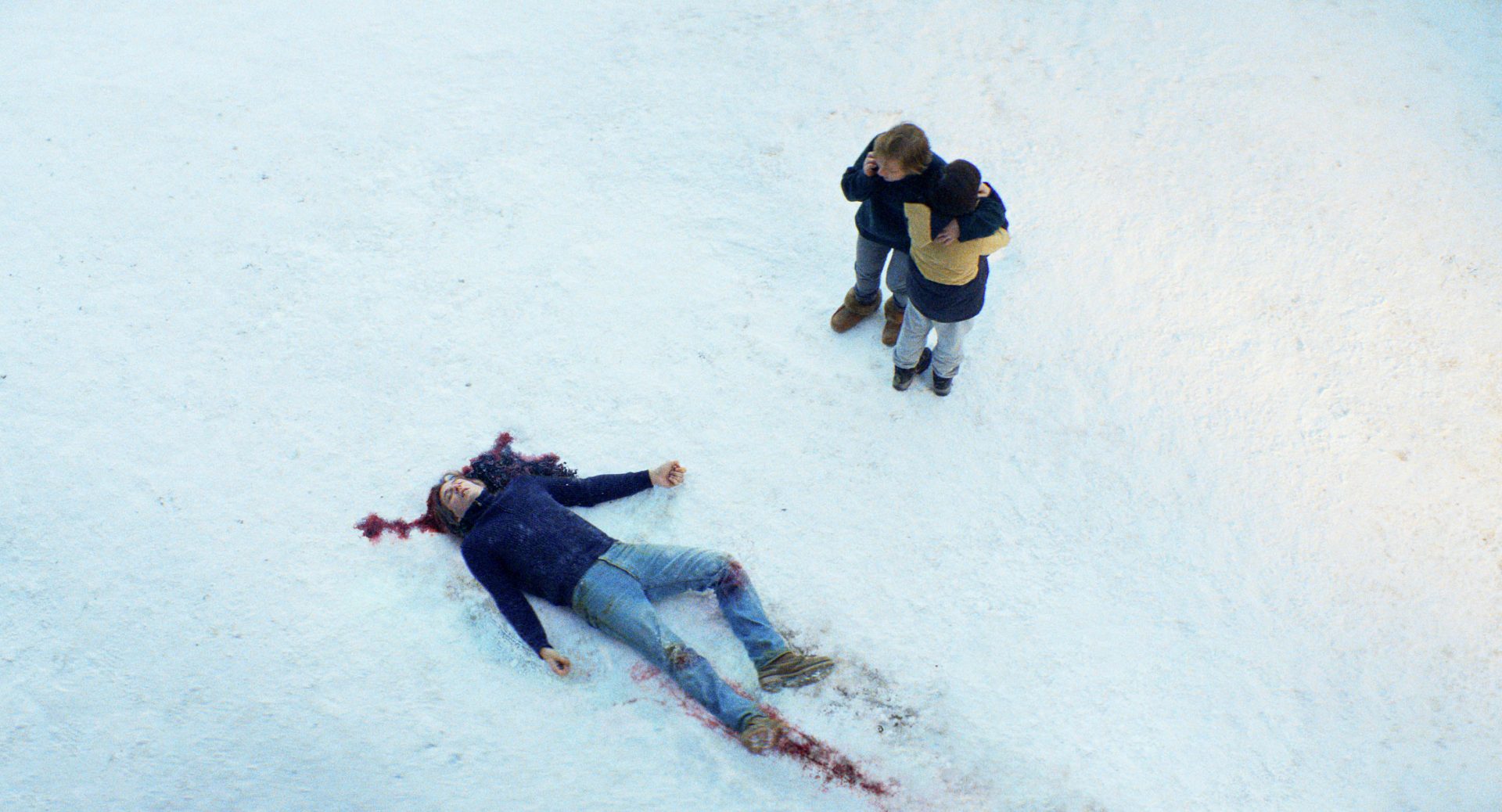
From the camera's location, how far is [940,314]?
3945 millimetres

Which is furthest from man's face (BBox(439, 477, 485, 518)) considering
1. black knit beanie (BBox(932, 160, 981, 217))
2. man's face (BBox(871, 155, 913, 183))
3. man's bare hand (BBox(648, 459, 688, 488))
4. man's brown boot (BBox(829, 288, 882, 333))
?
black knit beanie (BBox(932, 160, 981, 217))

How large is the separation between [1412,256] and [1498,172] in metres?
0.96

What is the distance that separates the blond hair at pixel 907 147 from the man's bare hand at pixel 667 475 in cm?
176

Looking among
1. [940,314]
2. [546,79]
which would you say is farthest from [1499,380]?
[546,79]

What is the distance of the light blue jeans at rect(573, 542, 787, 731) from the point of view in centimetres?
370

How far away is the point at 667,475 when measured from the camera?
4215mm

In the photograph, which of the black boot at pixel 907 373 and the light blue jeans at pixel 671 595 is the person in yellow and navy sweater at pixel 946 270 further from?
the light blue jeans at pixel 671 595

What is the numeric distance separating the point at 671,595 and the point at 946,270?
1.91 meters

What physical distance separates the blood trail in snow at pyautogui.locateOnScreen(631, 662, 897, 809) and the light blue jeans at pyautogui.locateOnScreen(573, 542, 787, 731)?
142 mm

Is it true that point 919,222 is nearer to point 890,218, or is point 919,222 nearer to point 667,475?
point 890,218

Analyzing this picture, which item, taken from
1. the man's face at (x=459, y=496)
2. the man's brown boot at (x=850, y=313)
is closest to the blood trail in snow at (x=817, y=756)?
the man's face at (x=459, y=496)

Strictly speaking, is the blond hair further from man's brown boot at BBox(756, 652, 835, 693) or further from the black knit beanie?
man's brown boot at BBox(756, 652, 835, 693)

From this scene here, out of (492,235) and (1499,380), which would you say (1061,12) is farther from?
(492,235)

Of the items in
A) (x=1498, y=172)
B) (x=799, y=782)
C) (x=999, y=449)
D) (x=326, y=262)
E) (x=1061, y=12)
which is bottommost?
(x=799, y=782)
